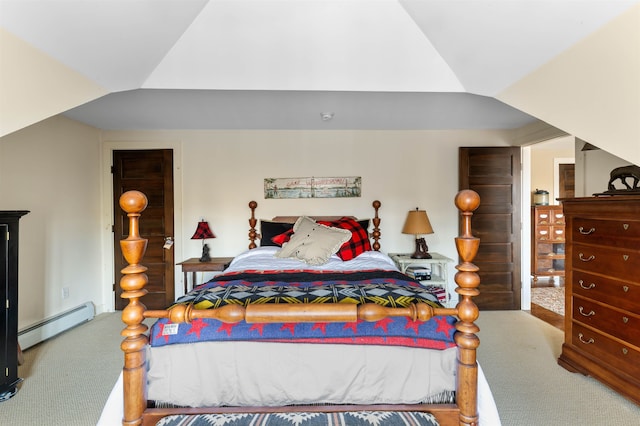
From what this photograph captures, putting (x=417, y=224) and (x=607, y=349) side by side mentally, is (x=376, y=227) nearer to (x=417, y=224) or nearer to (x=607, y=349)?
(x=417, y=224)

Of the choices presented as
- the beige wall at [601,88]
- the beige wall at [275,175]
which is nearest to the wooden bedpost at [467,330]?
the beige wall at [601,88]

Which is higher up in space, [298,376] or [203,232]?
[203,232]

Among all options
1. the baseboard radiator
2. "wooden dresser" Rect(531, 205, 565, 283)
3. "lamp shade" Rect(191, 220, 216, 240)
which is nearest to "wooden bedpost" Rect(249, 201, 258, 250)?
"lamp shade" Rect(191, 220, 216, 240)

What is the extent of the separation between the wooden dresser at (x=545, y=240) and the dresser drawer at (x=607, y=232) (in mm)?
3227

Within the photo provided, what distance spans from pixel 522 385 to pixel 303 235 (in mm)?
2024

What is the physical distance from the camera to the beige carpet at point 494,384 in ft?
6.00

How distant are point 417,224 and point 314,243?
4.05ft

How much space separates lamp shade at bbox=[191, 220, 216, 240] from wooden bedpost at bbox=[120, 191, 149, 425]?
2.15 metres

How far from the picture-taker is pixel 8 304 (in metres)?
2.01

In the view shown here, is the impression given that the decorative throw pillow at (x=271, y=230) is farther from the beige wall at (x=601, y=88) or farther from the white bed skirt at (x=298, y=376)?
the beige wall at (x=601, y=88)

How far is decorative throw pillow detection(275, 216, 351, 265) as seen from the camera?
270cm

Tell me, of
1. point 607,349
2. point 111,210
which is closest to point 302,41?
point 607,349

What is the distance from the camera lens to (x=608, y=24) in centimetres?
130

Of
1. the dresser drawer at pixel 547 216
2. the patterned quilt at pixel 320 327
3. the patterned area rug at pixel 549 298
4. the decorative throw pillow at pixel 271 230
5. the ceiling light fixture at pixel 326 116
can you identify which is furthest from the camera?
the dresser drawer at pixel 547 216
